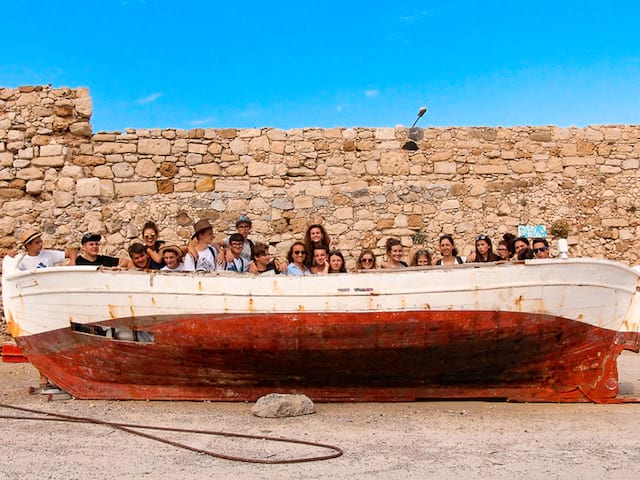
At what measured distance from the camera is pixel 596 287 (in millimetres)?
6129

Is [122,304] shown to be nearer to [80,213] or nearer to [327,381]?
[327,381]

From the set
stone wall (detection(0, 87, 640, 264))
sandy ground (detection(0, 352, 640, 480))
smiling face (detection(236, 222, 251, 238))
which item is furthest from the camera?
stone wall (detection(0, 87, 640, 264))

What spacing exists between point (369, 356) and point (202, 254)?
1.89 m

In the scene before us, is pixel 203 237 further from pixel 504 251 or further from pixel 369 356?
pixel 504 251

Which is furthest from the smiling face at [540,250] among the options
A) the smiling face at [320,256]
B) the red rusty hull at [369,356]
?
the smiling face at [320,256]

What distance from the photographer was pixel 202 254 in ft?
22.5

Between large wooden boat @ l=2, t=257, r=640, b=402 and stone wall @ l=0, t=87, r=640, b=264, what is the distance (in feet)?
11.1

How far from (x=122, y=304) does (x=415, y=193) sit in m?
4.89

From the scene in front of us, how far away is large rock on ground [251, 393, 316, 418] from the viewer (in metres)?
5.68

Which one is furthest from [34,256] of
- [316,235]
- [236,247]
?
[316,235]

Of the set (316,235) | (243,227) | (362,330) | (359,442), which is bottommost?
(359,442)

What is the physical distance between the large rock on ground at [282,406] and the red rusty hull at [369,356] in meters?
0.40

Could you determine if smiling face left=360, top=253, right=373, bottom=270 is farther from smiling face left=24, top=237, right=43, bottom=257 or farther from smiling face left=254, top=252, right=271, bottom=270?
smiling face left=24, top=237, right=43, bottom=257

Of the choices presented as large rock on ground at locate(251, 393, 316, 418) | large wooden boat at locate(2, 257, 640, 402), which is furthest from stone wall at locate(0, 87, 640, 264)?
large rock on ground at locate(251, 393, 316, 418)
